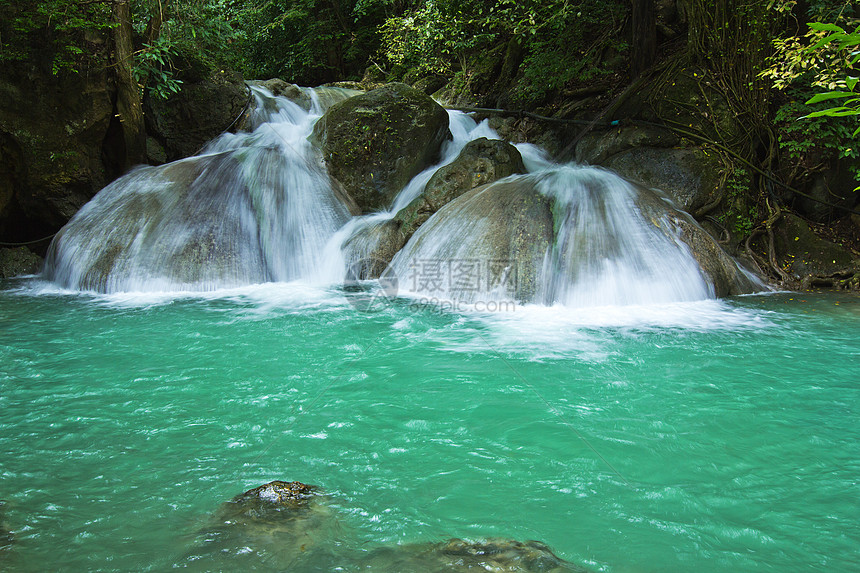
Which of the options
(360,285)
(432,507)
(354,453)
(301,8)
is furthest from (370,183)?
(301,8)

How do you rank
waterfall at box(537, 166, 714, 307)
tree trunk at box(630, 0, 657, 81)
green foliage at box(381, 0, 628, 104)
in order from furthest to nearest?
green foliage at box(381, 0, 628, 104)
tree trunk at box(630, 0, 657, 81)
waterfall at box(537, 166, 714, 307)

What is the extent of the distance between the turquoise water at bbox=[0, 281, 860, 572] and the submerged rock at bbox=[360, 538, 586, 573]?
10 cm

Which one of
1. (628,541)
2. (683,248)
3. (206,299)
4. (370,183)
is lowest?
(628,541)

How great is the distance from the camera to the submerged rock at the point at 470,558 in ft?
6.72

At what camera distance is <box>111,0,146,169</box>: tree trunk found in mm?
8500

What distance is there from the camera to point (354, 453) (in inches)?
122

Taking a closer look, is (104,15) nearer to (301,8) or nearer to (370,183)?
(370,183)

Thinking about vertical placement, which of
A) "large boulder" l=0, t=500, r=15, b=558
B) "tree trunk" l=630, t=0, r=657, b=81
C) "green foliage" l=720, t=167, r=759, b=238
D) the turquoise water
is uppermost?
"tree trunk" l=630, t=0, r=657, b=81

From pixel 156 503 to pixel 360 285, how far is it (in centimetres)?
516

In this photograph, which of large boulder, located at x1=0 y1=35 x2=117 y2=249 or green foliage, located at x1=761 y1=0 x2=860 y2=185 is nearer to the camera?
green foliage, located at x1=761 y1=0 x2=860 y2=185

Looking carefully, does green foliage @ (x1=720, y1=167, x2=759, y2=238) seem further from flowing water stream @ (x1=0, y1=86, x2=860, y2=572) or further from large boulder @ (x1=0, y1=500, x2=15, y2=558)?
large boulder @ (x1=0, y1=500, x2=15, y2=558)

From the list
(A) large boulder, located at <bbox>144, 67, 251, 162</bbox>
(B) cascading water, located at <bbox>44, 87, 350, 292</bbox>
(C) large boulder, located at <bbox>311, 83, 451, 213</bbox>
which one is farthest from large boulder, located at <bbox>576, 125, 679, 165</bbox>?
(A) large boulder, located at <bbox>144, 67, 251, 162</bbox>

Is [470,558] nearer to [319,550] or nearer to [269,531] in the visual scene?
[319,550]

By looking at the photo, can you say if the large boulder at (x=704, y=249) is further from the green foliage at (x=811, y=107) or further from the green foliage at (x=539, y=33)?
the green foliage at (x=539, y=33)
